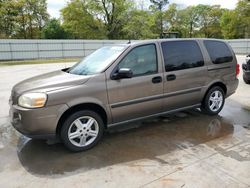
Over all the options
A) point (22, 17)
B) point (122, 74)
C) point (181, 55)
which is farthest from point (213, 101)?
point (22, 17)

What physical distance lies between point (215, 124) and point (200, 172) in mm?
1999

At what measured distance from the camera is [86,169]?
338 centimetres

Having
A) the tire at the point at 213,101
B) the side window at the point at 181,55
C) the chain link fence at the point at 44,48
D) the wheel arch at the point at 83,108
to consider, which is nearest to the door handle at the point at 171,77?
the side window at the point at 181,55

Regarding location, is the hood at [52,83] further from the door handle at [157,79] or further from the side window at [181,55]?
the side window at [181,55]

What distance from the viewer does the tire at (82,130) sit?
374cm

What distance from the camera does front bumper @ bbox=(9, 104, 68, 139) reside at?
3.48 m

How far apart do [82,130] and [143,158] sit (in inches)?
40.2

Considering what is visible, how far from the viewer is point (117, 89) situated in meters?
4.02

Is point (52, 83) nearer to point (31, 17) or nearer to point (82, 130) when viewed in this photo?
point (82, 130)

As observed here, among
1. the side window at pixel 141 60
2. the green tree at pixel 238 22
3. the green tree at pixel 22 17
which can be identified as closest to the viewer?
the side window at pixel 141 60

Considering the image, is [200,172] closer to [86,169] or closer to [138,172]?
[138,172]

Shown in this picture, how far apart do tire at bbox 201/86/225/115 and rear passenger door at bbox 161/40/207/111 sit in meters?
0.24

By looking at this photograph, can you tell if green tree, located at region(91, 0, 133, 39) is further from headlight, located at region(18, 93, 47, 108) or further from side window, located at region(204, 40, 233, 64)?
headlight, located at region(18, 93, 47, 108)

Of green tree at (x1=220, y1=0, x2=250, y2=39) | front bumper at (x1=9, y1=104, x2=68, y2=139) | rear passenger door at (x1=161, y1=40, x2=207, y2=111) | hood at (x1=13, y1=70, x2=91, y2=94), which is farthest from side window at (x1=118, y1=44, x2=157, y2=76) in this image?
green tree at (x1=220, y1=0, x2=250, y2=39)
